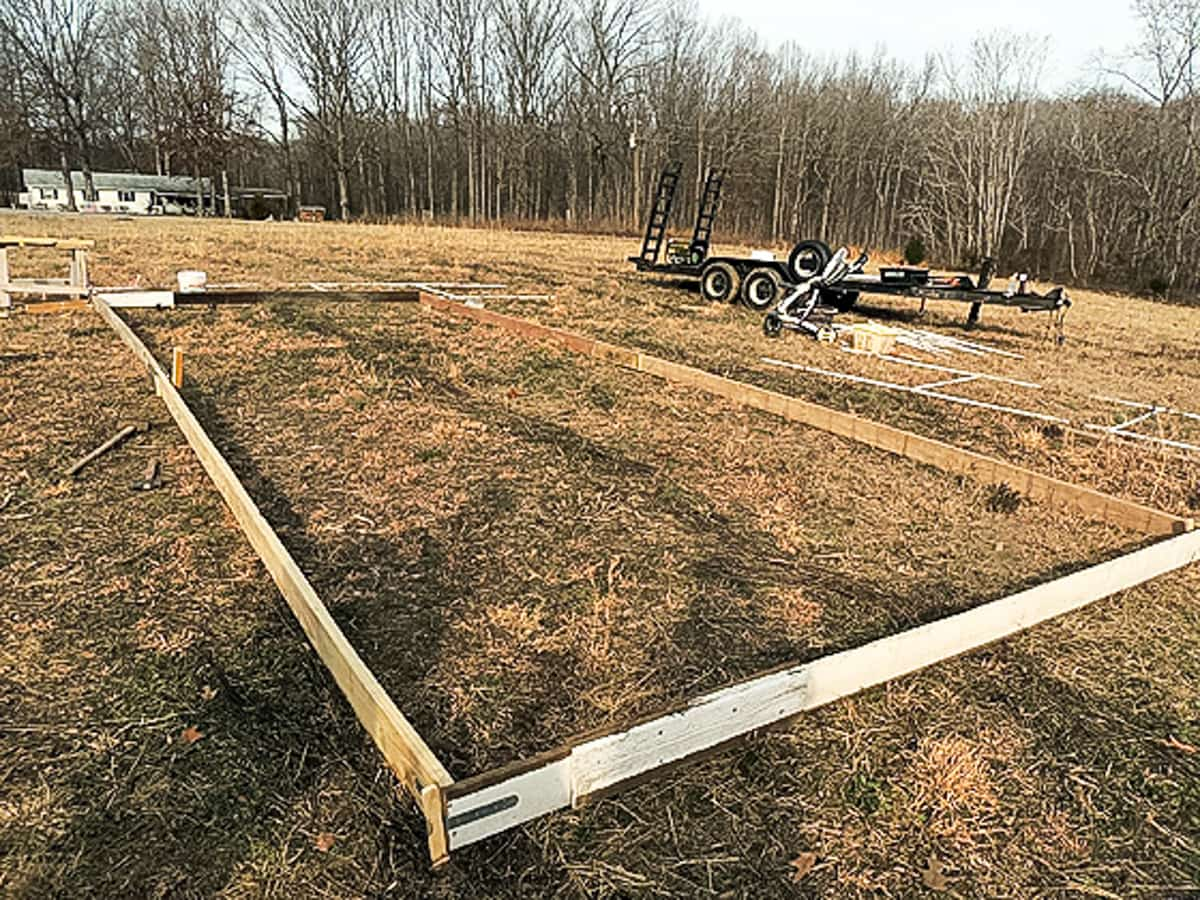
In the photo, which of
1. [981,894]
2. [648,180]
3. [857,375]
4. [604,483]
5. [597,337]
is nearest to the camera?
[981,894]

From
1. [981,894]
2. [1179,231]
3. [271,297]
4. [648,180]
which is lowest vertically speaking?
[981,894]

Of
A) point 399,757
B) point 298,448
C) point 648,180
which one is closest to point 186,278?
point 298,448

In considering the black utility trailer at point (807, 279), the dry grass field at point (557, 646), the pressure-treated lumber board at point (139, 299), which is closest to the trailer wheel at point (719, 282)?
the black utility trailer at point (807, 279)

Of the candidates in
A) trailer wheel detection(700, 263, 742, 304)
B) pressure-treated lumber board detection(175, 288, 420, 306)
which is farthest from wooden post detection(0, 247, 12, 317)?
trailer wheel detection(700, 263, 742, 304)

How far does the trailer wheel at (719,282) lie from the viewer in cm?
1029

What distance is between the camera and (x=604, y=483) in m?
3.87

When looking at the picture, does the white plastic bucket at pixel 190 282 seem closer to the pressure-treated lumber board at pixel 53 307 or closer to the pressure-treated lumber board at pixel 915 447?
the pressure-treated lumber board at pixel 53 307

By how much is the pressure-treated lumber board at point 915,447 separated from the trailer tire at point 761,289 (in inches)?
155

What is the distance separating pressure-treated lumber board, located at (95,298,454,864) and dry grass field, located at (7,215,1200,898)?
84mm

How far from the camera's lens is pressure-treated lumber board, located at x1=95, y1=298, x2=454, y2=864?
1.61 metres

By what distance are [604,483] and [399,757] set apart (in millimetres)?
2231

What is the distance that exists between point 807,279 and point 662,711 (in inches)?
316

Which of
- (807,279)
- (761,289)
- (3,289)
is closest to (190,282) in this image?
(3,289)

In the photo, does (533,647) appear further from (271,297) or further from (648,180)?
(648,180)
